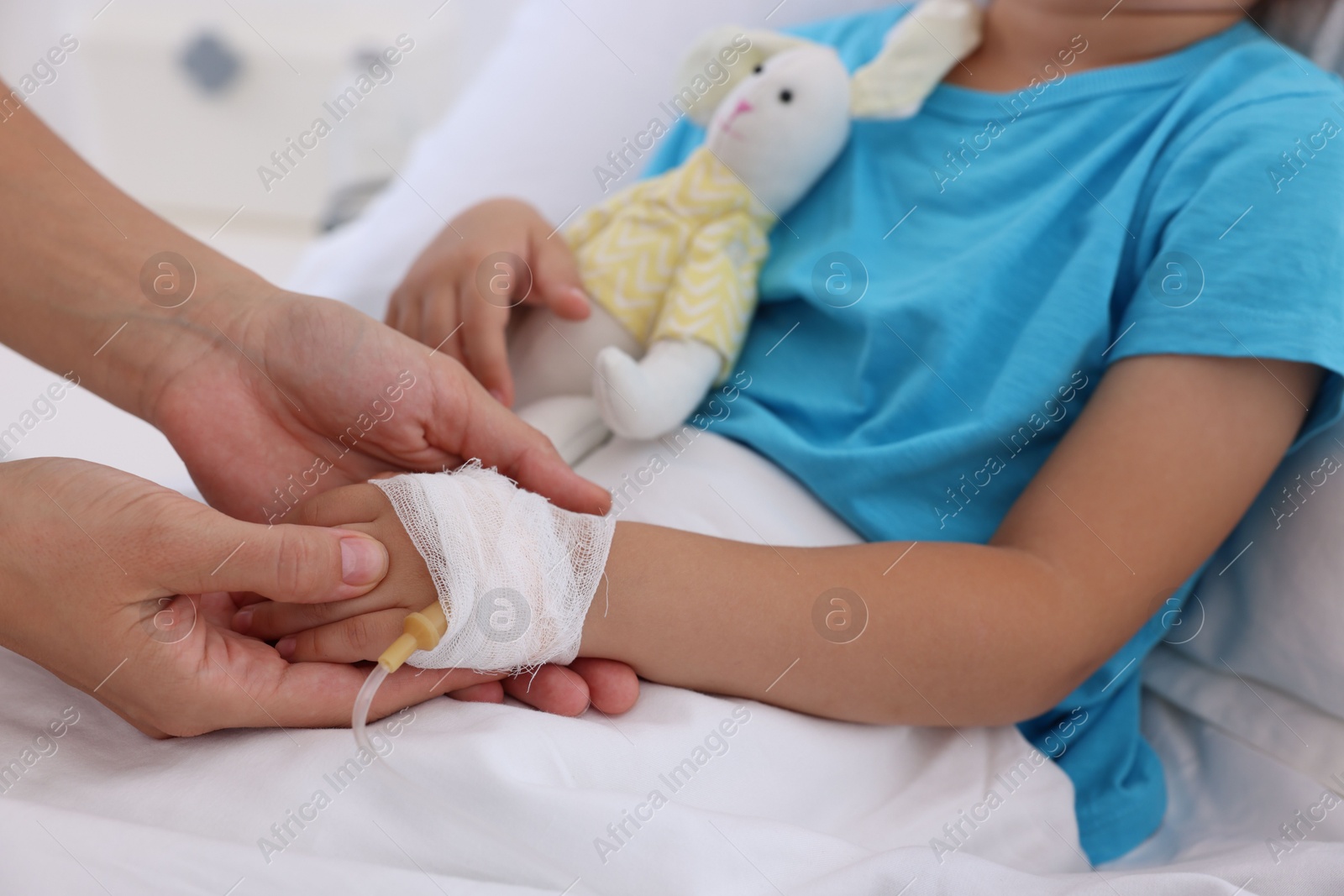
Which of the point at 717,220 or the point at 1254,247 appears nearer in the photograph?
the point at 1254,247

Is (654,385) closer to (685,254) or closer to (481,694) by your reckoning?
(685,254)

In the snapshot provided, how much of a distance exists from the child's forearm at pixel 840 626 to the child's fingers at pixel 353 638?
0.42 ft

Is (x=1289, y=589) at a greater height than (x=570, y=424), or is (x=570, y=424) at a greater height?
(x=570, y=424)

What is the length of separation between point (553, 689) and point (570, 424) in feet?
1.04

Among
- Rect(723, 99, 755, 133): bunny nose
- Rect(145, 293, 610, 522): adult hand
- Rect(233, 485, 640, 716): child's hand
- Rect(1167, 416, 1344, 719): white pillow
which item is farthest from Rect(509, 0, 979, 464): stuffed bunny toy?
Rect(1167, 416, 1344, 719): white pillow

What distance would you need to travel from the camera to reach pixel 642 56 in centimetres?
138

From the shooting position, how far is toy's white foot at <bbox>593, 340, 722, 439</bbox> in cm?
81

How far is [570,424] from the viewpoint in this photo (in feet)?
2.99

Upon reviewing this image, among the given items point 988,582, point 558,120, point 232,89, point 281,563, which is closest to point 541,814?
point 281,563

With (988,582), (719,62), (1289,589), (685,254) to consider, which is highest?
(719,62)

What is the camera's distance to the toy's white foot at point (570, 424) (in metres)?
0.90

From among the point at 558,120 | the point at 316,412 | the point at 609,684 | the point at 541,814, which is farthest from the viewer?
the point at 558,120

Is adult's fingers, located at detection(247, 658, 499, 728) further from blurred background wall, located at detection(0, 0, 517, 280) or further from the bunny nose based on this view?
blurred background wall, located at detection(0, 0, 517, 280)

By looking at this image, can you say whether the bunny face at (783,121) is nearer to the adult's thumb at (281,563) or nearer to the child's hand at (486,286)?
the child's hand at (486,286)
